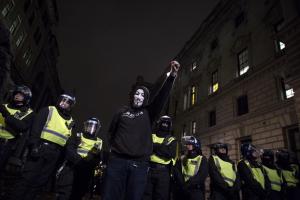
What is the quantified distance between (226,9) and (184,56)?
8581 mm

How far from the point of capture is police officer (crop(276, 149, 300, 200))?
6555 mm

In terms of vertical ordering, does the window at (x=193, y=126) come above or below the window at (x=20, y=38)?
below

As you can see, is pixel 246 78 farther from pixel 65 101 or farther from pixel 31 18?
pixel 31 18

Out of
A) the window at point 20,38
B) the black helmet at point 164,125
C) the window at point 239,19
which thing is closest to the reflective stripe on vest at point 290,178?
the black helmet at point 164,125

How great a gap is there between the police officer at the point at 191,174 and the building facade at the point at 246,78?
5942 millimetres

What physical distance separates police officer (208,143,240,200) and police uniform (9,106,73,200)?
4044 millimetres

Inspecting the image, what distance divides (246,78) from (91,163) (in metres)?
12.2

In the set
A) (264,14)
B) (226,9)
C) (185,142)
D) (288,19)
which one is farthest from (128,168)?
(226,9)

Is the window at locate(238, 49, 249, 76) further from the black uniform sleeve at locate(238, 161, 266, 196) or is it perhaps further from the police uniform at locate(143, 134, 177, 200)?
the police uniform at locate(143, 134, 177, 200)

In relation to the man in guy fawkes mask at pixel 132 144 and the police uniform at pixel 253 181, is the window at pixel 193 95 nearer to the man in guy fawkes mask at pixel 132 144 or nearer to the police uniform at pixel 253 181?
the police uniform at pixel 253 181

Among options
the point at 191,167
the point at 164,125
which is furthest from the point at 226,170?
the point at 164,125

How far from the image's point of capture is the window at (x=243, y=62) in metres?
15.2

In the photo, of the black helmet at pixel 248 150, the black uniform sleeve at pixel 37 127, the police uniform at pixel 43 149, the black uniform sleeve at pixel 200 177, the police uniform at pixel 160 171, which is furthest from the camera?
the black helmet at pixel 248 150

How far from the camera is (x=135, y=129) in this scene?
281cm
